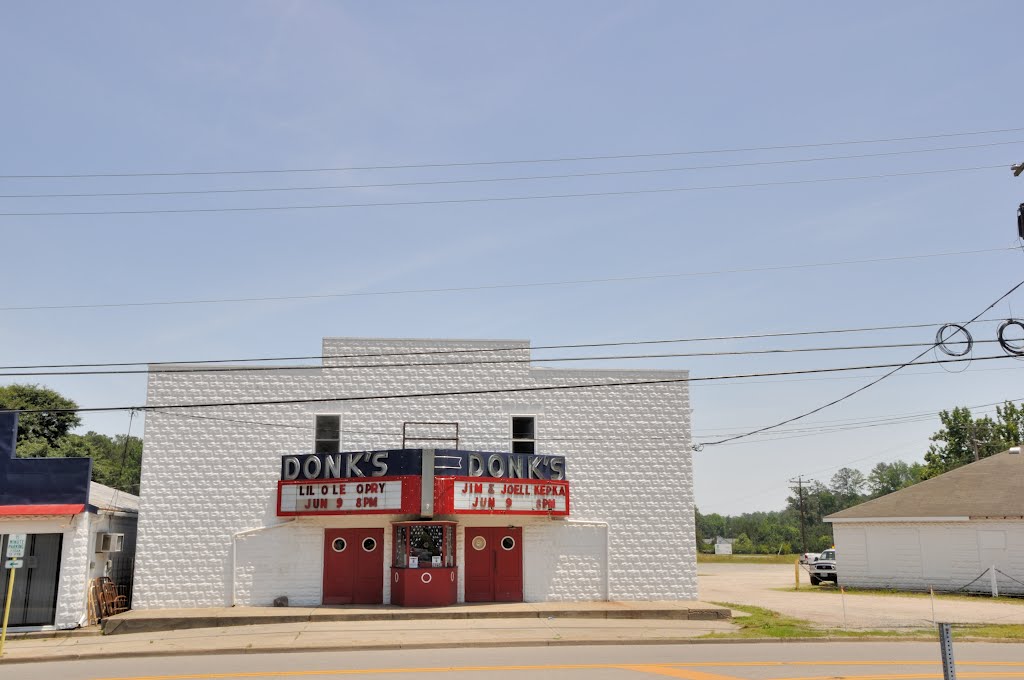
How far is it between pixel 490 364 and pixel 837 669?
565 inches

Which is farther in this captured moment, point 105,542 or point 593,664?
point 105,542

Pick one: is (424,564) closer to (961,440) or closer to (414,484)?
(414,484)

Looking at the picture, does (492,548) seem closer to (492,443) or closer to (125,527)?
(492,443)

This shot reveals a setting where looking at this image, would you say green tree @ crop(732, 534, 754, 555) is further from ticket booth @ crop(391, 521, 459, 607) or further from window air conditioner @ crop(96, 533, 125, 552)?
window air conditioner @ crop(96, 533, 125, 552)

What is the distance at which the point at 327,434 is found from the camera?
1053 inches

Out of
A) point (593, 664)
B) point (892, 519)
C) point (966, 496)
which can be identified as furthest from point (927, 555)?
point (593, 664)

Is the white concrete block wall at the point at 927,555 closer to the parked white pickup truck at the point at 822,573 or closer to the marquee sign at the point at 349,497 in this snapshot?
the parked white pickup truck at the point at 822,573

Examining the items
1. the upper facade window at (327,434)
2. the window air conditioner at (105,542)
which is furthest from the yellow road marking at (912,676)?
the window air conditioner at (105,542)

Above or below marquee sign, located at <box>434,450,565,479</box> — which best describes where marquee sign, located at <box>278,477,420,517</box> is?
below

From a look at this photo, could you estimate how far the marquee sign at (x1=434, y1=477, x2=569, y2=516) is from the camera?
24469 millimetres

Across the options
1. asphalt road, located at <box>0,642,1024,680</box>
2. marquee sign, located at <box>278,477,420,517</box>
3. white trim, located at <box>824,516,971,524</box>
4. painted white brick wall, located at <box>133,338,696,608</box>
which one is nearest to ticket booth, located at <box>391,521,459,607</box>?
painted white brick wall, located at <box>133,338,696,608</box>

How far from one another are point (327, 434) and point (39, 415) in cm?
4084

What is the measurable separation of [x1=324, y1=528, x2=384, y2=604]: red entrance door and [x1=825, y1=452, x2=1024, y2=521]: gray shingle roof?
19.9 meters

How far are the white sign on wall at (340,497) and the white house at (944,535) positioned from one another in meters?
21.5
